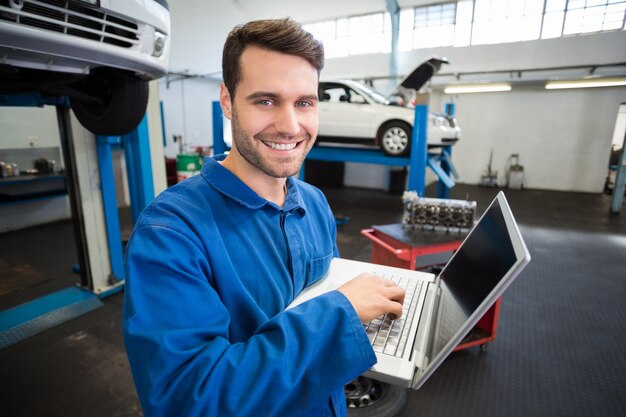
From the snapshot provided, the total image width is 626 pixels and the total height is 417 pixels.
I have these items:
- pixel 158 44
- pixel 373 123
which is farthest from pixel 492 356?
pixel 373 123

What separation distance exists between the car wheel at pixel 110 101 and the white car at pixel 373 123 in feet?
10.3

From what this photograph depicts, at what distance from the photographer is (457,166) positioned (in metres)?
9.45

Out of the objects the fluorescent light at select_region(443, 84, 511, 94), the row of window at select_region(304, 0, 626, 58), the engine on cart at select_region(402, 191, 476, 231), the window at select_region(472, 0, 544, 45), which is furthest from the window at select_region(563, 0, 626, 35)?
the engine on cart at select_region(402, 191, 476, 231)

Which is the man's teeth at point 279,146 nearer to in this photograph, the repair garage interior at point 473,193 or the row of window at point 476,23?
the repair garage interior at point 473,193

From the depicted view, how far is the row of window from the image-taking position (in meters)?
7.16

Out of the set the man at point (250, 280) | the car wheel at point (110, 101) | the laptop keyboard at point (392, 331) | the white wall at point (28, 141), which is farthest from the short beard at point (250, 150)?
the white wall at point (28, 141)

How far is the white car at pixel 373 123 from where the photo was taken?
14.9ft

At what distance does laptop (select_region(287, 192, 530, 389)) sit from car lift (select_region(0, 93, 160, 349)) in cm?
214

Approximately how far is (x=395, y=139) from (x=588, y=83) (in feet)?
19.1

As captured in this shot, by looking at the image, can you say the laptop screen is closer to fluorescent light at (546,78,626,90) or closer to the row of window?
fluorescent light at (546,78,626,90)

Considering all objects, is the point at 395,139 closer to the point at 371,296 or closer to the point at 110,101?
the point at 110,101

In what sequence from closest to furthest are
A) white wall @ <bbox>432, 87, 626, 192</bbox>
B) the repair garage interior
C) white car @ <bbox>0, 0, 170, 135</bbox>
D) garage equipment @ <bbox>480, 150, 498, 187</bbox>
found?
1. white car @ <bbox>0, 0, 170, 135</bbox>
2. the repair garage interior
3. white wall @ <bbox>432, 87, 626, 192</bbox>
4. garage equipment @ <bbox>480, 150, 498, 187</bbox>

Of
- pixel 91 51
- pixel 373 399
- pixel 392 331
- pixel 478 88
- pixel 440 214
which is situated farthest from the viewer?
pixel 478 88

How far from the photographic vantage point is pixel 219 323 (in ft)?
2.03
